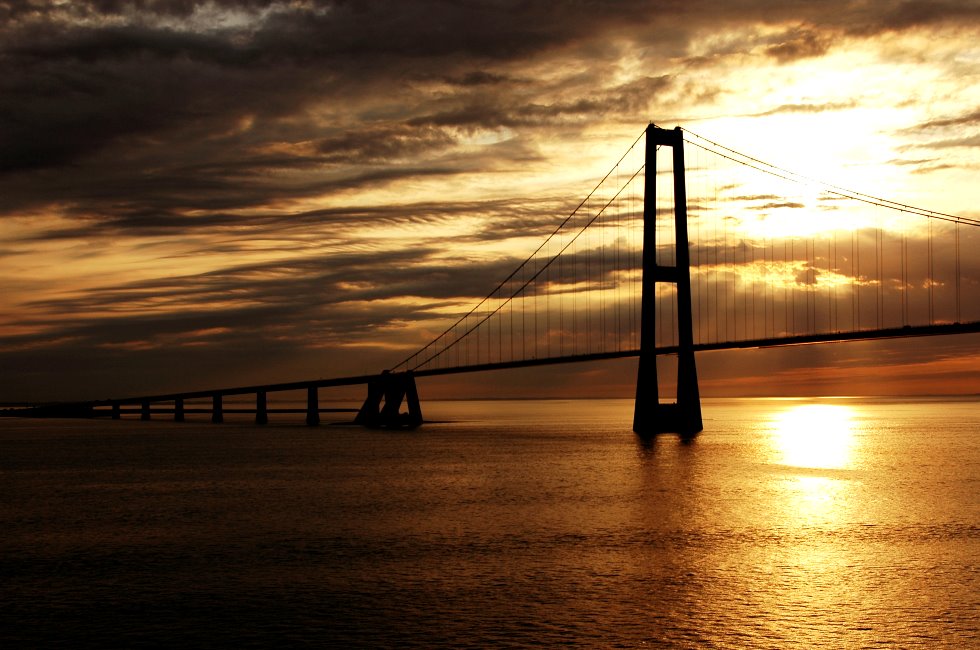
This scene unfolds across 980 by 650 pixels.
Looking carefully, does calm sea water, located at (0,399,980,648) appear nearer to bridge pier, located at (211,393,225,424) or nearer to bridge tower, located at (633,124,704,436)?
bridge tower, located at (633,124,704,436)

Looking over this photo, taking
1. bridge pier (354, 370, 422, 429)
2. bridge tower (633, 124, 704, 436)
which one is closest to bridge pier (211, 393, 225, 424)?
bridge pier (354, 370, 422, 429)

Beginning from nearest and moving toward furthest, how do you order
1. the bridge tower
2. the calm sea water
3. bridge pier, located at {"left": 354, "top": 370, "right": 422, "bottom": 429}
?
1. the calm sea water
2. the bridge tower
3. bridge pier, located at {"left": 354, "top": 370, "right": 422, "bottom": 429}

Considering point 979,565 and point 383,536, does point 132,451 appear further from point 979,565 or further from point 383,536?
point 979,565

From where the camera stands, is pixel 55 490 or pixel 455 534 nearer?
pixel 455 534

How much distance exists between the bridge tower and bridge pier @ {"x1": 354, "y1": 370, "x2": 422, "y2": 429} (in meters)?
50.2

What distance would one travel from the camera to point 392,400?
123 meters

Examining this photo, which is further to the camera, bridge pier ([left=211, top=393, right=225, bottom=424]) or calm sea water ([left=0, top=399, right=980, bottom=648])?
bridge pier ([left=211, top=393, right=225, bottom=424])

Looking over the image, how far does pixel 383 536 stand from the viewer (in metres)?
29.1

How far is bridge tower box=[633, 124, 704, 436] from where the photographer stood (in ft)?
223

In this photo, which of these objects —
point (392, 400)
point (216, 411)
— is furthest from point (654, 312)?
point (216, 411)

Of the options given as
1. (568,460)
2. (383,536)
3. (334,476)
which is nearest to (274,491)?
(334,476)

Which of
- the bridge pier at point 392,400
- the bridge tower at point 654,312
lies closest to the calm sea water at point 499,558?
the bridge tower at point 654,312

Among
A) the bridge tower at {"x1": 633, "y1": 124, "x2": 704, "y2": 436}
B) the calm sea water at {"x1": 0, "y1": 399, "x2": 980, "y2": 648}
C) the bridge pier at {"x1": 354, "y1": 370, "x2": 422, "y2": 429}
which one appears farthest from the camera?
the bridge pier at {"x1": 354, "y1": 370, "x2": 422, "y2": 429}

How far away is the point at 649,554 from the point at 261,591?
9568 millimetres
